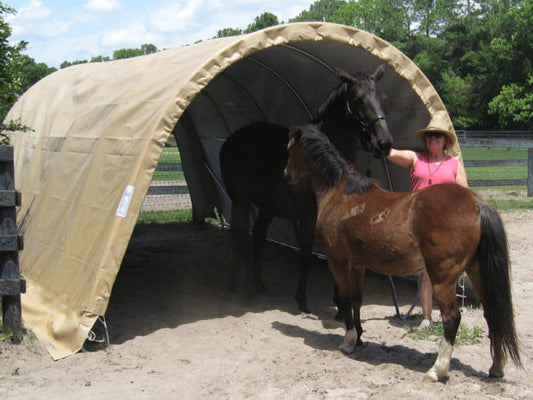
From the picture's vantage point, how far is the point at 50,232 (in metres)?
5.80

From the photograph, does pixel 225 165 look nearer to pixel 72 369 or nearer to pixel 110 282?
pixel 110 282

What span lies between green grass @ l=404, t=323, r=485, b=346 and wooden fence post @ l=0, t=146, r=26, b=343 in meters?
3.44

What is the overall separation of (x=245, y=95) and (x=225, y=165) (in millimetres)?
1507

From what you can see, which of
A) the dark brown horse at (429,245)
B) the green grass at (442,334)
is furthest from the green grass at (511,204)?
the dark brown horse at (429,245)

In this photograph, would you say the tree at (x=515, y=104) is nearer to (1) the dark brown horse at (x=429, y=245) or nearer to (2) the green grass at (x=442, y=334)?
(2) the green grass at (x=442, y=334)

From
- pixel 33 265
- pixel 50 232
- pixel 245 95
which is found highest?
pixel 245 95

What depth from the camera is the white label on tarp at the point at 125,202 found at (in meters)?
→ 4.65

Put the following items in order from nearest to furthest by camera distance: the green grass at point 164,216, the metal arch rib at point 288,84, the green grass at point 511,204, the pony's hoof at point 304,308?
the pony's hoof at point 304,308 → the metal arch rib at point 288,84 → the green grass at point 164,216 → the green grass at point 511,204

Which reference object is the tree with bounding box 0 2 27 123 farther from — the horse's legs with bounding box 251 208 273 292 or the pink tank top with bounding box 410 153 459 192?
the pink tank top with bounding box 410 153 459 192

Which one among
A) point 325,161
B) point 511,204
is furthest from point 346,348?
point 511,204

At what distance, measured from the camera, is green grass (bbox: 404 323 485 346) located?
15.9 ft

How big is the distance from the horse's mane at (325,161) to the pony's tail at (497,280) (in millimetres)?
1112

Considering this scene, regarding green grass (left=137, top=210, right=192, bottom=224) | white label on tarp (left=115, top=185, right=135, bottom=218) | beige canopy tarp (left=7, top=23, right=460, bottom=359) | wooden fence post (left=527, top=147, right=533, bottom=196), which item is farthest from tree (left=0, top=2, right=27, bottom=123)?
wooden fence post (left=527, top=147, right=533, bottom=196)

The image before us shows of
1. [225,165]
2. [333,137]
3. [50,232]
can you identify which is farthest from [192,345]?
[225,165]
